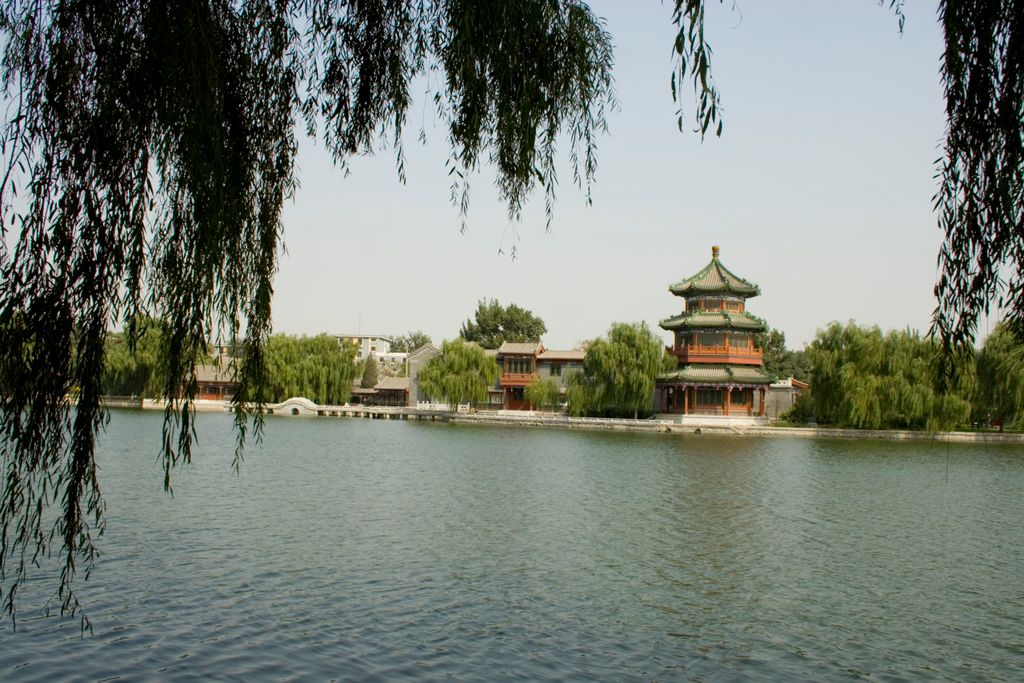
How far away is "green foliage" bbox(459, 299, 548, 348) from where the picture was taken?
214ft

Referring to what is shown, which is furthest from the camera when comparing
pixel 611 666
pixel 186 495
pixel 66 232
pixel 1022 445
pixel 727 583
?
pixel 1022 445

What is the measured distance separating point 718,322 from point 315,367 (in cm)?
2003

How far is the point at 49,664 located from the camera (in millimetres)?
6301

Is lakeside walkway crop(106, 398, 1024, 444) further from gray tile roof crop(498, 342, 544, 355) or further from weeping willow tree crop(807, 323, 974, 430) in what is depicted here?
gray tile roof crop(498, 342, 544, 355)

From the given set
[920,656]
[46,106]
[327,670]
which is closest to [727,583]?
[920,656]

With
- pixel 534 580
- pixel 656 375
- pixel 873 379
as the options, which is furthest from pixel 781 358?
pixel 534 580

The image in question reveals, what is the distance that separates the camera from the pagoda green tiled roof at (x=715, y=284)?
40.7m

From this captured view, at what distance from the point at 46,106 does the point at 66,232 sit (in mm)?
386

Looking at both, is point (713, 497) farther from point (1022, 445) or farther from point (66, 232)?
point (1022, 445)

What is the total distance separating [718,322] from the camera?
39781 mm

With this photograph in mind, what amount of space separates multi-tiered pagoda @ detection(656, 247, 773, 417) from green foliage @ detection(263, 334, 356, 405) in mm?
16297

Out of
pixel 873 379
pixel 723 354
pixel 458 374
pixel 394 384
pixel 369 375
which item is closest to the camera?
pixel 873 379

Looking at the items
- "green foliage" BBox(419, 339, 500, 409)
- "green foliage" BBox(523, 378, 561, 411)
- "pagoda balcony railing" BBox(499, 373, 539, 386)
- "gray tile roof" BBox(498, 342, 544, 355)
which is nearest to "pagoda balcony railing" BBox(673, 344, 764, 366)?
"green foliage" BBox(523, 378, 561, 411)

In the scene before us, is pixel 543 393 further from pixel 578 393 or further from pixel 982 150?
pixel 982 150
